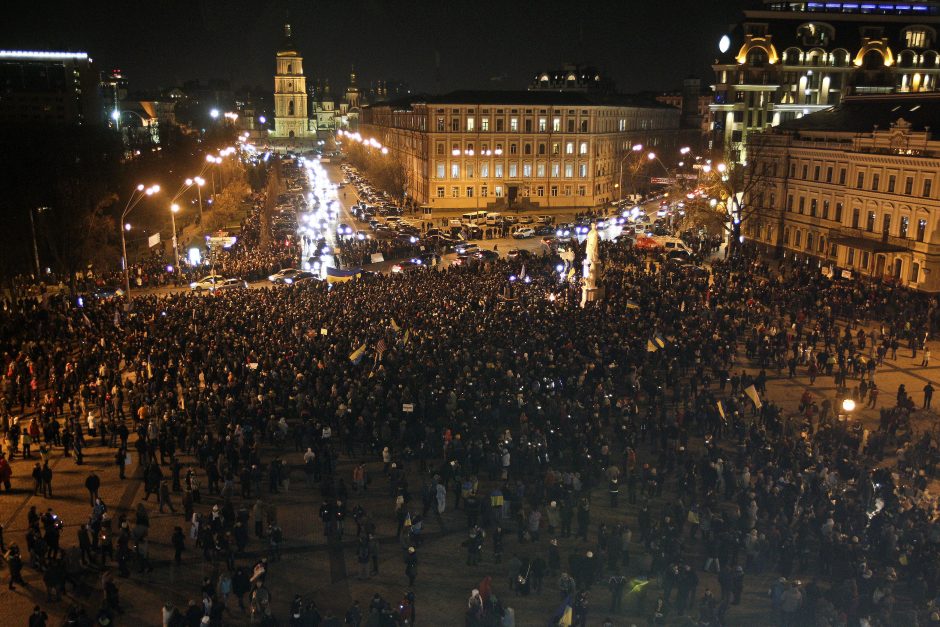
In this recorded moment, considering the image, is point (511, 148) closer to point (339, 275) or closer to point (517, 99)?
point (517, 99)

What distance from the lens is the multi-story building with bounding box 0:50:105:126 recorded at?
385 ft

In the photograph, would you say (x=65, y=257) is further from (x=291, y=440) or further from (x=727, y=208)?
(x=727, y=208)

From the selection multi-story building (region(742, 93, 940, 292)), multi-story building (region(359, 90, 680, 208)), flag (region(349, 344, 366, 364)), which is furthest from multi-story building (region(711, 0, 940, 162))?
flag (region(349, 344, 366, 364))

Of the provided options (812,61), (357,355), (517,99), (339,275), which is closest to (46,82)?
(517,99)

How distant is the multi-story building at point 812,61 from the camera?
242 ft

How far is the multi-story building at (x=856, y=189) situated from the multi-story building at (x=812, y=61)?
17.5 m

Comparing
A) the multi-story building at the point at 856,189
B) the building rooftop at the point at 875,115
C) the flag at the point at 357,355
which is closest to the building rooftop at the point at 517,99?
the multi-story building at the point at 856,189

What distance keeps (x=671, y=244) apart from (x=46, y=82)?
112 meters

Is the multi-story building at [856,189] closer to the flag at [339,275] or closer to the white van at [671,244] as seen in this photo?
the white van at [671,244]

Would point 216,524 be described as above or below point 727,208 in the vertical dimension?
below

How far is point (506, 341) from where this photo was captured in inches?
1070

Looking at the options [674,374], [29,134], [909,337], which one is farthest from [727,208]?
[29,134]

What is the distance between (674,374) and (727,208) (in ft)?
124

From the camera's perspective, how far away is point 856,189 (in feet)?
155
